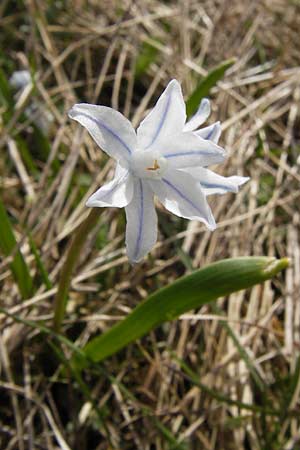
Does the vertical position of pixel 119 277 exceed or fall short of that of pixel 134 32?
it falls short

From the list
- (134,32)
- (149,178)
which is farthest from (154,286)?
(134,32)

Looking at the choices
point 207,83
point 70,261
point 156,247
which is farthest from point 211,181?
point 156,247

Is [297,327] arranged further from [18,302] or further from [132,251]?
[132,251]

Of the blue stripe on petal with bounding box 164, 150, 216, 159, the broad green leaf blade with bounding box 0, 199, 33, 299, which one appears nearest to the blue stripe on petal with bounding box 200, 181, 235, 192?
the blue stripe on petal with bounding box 164, 150, 216, 159

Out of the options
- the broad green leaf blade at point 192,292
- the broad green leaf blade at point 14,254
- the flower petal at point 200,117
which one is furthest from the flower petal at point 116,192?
the broad green leaf blade at point 14,254

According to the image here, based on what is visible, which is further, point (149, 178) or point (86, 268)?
point (86, 268)

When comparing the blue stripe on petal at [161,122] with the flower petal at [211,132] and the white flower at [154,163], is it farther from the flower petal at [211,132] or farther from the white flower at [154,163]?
the flower petal at [211,132]

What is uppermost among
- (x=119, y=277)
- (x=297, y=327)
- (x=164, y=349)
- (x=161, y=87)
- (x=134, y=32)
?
(x=134, y=32)
